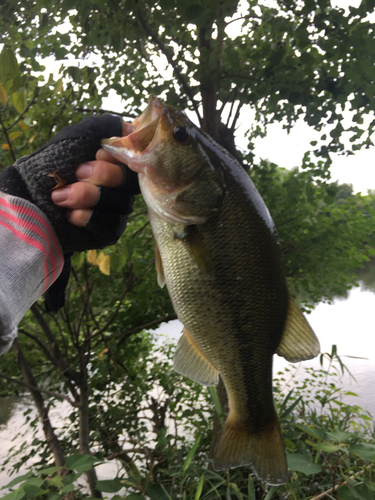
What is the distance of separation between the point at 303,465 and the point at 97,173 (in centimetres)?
182

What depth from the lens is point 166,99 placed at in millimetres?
2844

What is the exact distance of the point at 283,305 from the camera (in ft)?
3.91

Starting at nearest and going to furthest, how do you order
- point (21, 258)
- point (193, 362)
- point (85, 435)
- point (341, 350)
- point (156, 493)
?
1. point (21, 258)
2. point (193, 362)
3. point (156, 493)
4. point (85, 435)
5. point (341, 350)

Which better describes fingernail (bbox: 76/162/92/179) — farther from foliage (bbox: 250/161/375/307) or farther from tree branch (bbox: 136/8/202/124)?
foliage (bbox: 250/161/375/307)

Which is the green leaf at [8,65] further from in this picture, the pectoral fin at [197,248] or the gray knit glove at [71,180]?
the pectoral fin at [197,248]

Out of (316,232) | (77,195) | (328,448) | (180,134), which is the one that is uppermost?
(316,232)

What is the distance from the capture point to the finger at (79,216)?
1056mm

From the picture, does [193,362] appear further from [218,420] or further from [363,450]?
[218,420]

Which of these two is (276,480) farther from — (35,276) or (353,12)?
(353,12)

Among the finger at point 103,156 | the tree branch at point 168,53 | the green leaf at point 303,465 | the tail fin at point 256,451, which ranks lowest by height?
the green leaf at point 303,465

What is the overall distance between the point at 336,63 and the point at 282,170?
136cm

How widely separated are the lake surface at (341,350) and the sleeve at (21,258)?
2.13 metres

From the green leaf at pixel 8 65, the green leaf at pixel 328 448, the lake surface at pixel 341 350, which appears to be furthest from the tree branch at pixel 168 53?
the green leaf at pixel 328 448

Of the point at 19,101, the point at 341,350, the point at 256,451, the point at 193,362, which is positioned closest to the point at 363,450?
the point at 256,451
